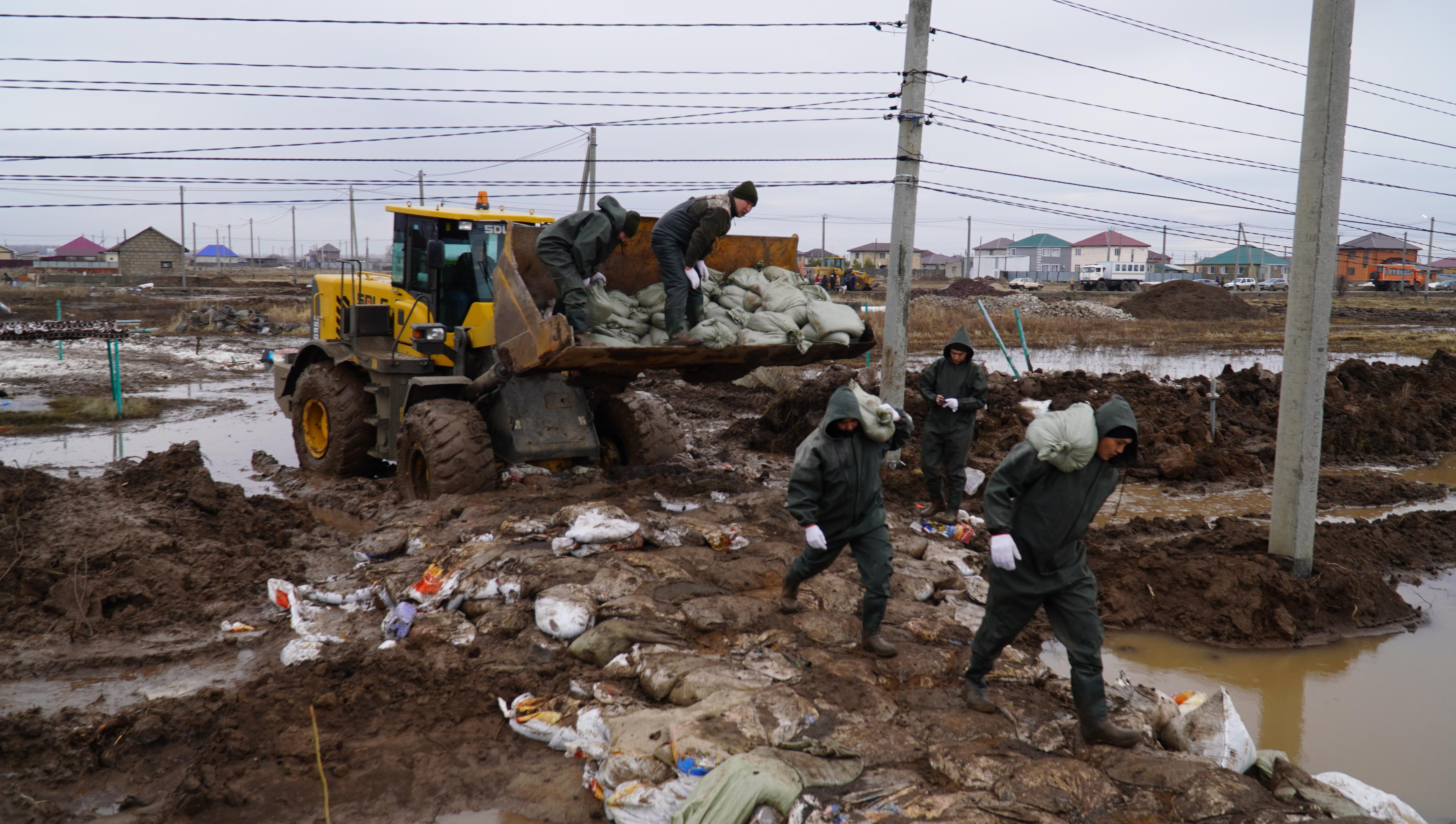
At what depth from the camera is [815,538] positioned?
495 centimetres

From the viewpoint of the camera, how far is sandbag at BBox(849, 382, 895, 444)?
16.6ft

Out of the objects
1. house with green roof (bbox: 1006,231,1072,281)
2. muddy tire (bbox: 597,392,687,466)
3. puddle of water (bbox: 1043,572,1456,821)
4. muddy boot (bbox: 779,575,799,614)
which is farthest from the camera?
house with green roof (bbox: 1006,231,1072,281)

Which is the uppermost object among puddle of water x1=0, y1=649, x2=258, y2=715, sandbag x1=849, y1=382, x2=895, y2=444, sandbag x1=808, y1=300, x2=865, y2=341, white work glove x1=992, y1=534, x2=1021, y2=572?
sandbag x1=808, y1=300, x2=865, y2=341

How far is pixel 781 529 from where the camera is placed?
7367 millimetres

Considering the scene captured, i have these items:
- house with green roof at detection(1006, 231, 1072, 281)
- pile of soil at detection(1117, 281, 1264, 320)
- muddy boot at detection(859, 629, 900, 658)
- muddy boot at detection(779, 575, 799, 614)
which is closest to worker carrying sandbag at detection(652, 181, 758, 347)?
muddy boot at detection(779, 575, 799, 614)

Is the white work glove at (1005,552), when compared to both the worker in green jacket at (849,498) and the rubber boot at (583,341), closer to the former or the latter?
the worker in green jacket at (849,498)

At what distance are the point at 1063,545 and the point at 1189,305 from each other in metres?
38.9

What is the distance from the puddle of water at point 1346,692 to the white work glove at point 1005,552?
1932mm

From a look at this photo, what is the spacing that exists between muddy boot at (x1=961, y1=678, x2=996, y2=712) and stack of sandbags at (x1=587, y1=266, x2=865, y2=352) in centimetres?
339

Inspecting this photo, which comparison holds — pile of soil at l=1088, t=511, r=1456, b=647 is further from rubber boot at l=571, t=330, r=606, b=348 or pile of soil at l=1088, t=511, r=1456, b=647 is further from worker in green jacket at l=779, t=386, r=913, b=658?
rubber boot at l=571, t=330, r=606, b=348

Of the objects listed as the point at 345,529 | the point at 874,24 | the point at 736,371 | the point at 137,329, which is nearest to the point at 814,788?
the point at 736,371

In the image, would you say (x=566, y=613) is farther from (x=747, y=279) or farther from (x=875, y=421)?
(x=747, y=279)

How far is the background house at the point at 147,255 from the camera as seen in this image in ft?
208

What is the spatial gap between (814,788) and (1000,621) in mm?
1245
